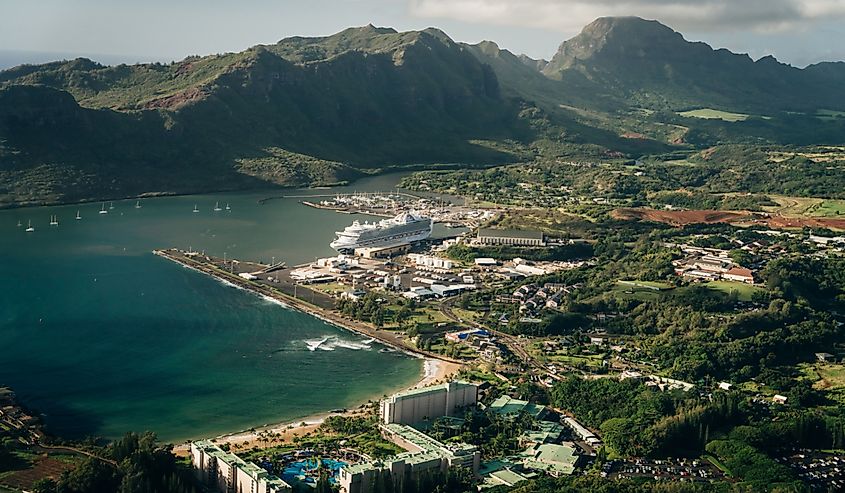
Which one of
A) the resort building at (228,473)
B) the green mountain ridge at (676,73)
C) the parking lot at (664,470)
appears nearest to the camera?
the resort building at (228,473)

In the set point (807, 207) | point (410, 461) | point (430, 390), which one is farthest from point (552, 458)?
point (807, 207)

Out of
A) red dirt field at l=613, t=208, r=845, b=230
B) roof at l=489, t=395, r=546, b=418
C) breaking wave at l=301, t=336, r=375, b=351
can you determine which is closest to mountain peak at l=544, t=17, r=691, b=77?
red dirt field at l=613, t=208, r=845, b=230

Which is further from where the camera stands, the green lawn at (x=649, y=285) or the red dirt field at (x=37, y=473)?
the green lawn at (x=649, y=285)

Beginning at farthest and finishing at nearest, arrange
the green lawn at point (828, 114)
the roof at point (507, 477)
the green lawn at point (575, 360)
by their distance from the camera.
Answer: the green lawn at point (828, 114)
the green lawn at point (575, 360)
the roof at point (507, 477)

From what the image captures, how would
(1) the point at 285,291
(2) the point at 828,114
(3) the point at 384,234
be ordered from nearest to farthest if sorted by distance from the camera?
1. (1) the point at 285,291
2. (3) the point at 384,234
3. (2) the point at 828,114

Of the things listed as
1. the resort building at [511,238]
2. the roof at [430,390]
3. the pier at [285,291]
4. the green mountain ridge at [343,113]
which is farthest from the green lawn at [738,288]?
the green mountain ridge at [343,113]

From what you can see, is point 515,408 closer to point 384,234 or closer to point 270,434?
point 270,434

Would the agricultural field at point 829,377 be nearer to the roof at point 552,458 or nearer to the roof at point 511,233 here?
the roof at point 552,458
